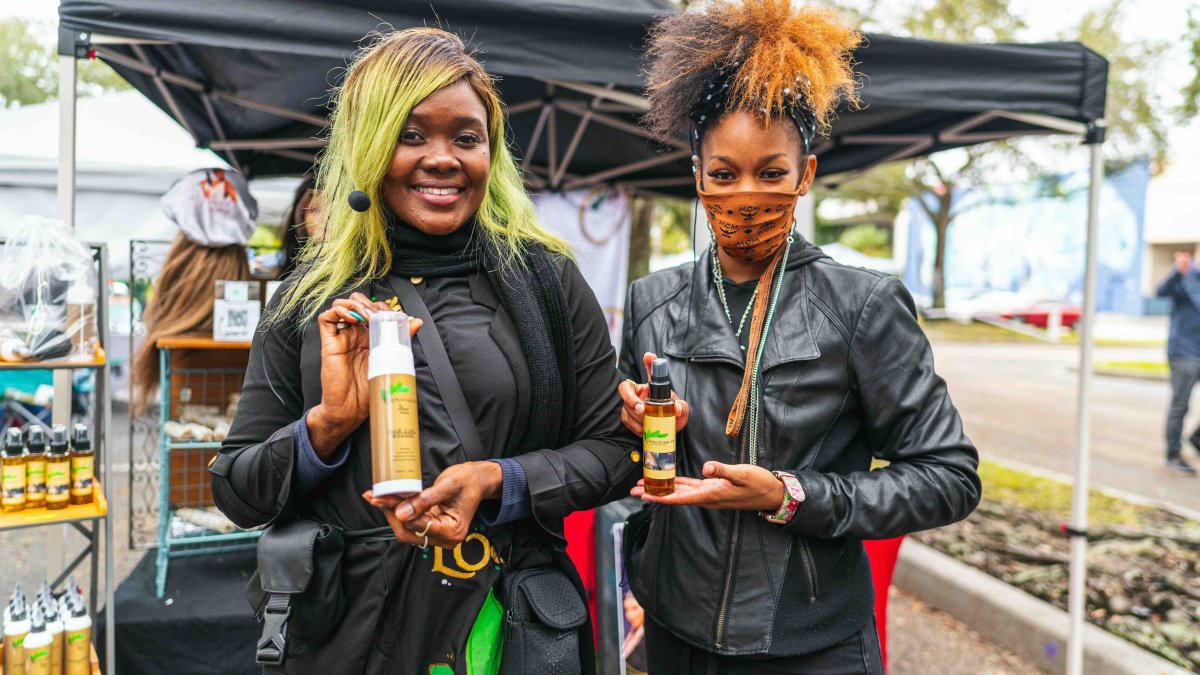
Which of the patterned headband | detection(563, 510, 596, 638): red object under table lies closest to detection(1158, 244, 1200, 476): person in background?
detection(563, 510, 596, 638): red object under table

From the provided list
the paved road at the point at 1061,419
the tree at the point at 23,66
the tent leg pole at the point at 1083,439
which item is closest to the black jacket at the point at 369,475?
the tent leg pole at the point at 1083,439

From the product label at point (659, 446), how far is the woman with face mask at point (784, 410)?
64 mm

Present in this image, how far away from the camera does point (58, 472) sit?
2.45 meters

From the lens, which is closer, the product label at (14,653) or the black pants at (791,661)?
the black pants at (791,661)

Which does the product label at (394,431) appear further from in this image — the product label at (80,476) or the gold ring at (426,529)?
the product label at (80,476)

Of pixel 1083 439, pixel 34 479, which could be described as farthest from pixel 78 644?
pixel 1083 439

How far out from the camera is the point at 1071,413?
11398 mm

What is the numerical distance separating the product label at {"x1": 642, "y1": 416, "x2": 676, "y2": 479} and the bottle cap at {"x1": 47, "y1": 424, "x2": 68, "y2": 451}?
7.09 ft

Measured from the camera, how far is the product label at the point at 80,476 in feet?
8.19

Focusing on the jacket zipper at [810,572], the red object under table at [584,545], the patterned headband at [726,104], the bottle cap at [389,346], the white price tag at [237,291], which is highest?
the patterned headband at [726,104]

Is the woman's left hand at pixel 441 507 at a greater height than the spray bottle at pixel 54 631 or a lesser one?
greater

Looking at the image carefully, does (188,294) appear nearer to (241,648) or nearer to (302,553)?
(241,648)

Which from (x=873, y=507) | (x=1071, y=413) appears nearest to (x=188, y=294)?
(x=873, y=507)

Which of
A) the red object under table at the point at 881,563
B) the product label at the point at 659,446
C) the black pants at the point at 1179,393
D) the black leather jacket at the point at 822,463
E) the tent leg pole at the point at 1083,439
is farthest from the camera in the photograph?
the black pants at the point at 1179,393
